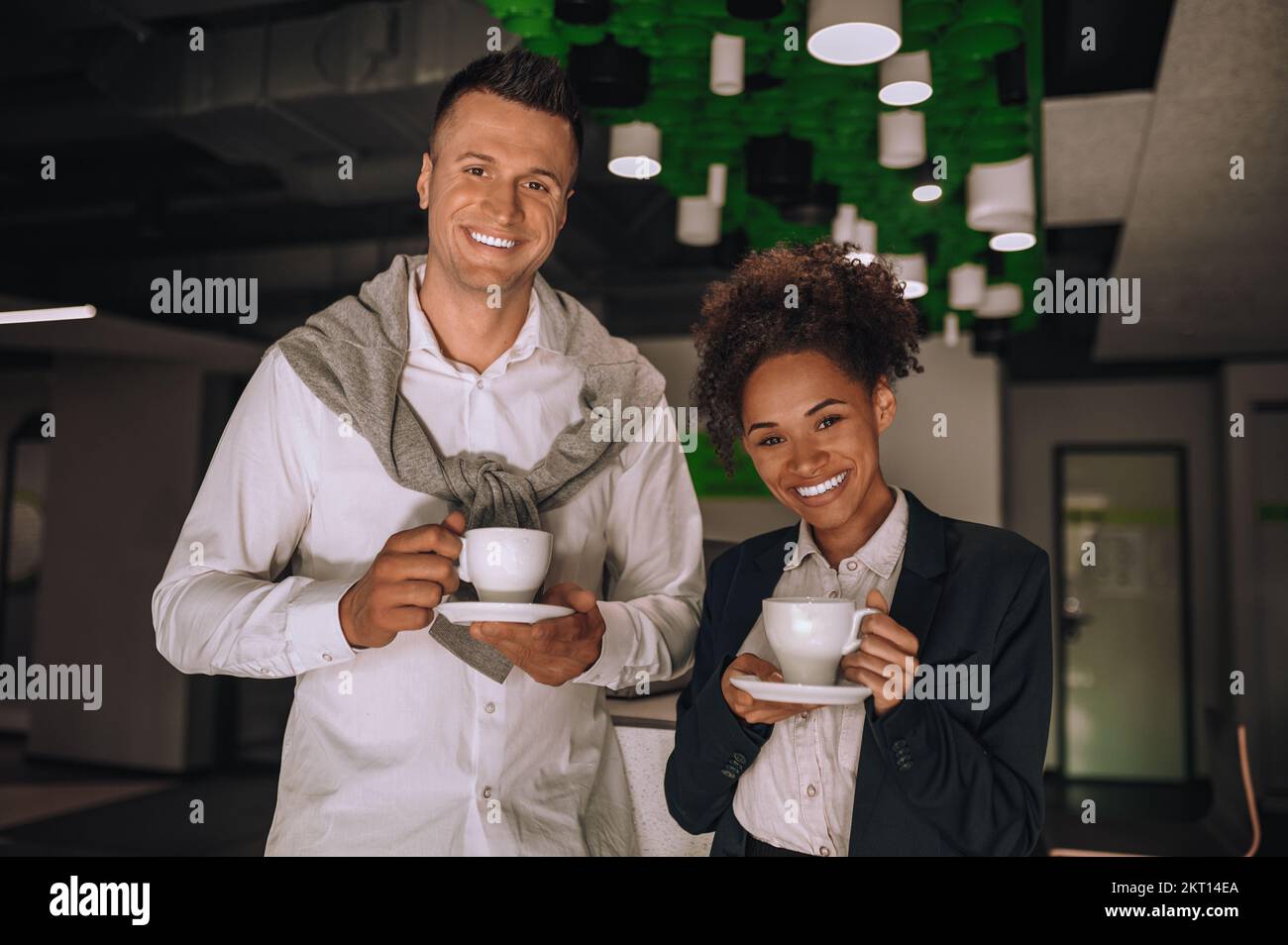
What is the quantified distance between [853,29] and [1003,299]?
2895mm

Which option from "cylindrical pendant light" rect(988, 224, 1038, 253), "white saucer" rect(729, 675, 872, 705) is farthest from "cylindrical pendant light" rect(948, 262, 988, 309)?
"white saucer" rect(729, 675, 872, 705)

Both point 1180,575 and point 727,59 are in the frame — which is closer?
point 727,59

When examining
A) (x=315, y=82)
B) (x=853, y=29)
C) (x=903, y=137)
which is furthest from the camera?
(x=315, y=82)

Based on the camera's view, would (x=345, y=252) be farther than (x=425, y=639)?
Yes

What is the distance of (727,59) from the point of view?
7.74ft

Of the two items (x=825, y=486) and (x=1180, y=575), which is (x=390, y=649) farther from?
(x=1180, y=575)

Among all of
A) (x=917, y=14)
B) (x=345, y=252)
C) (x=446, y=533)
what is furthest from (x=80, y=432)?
(x=446, y=533)

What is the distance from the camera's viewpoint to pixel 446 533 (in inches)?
38.7

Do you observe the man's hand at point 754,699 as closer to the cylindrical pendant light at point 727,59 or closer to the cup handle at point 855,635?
the cup handle at point 855,635

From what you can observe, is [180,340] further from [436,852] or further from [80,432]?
[436,852]

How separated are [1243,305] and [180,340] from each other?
18.9 ft

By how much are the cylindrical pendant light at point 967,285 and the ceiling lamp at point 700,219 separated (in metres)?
1.26

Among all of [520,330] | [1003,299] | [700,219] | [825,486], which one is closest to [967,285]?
[1003,299]
